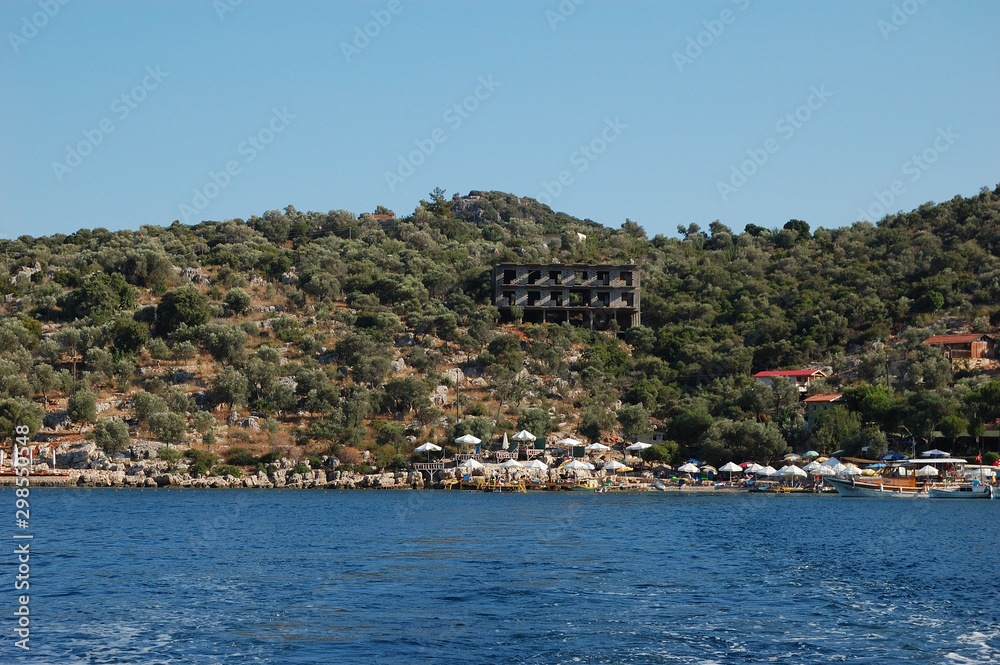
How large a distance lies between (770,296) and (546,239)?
32.1 meters

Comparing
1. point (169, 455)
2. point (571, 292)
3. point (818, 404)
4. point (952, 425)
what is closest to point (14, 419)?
point (169, 455)

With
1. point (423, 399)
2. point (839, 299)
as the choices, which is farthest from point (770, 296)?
point (423, 399)

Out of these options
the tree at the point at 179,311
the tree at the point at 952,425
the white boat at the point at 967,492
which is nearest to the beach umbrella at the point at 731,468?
the white boat at the point at 967,492

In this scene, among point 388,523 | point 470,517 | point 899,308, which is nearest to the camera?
point 388,523

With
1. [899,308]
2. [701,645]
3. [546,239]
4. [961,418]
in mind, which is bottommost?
[701,645]

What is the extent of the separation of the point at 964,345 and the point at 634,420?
82.9 feet

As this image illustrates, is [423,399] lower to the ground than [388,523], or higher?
higher

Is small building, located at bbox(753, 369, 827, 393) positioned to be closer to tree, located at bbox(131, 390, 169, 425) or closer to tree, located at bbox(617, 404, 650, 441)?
tree, located at bbox(617, 404, 650, 441)

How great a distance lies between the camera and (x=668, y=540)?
3434cm

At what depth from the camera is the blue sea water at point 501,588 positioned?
18.7 metres

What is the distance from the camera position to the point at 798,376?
74125mm

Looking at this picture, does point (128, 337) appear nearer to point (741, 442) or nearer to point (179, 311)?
point (179, 311)

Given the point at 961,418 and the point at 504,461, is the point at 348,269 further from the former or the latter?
the point at 961,418

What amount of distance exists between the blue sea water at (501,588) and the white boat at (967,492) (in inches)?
435
